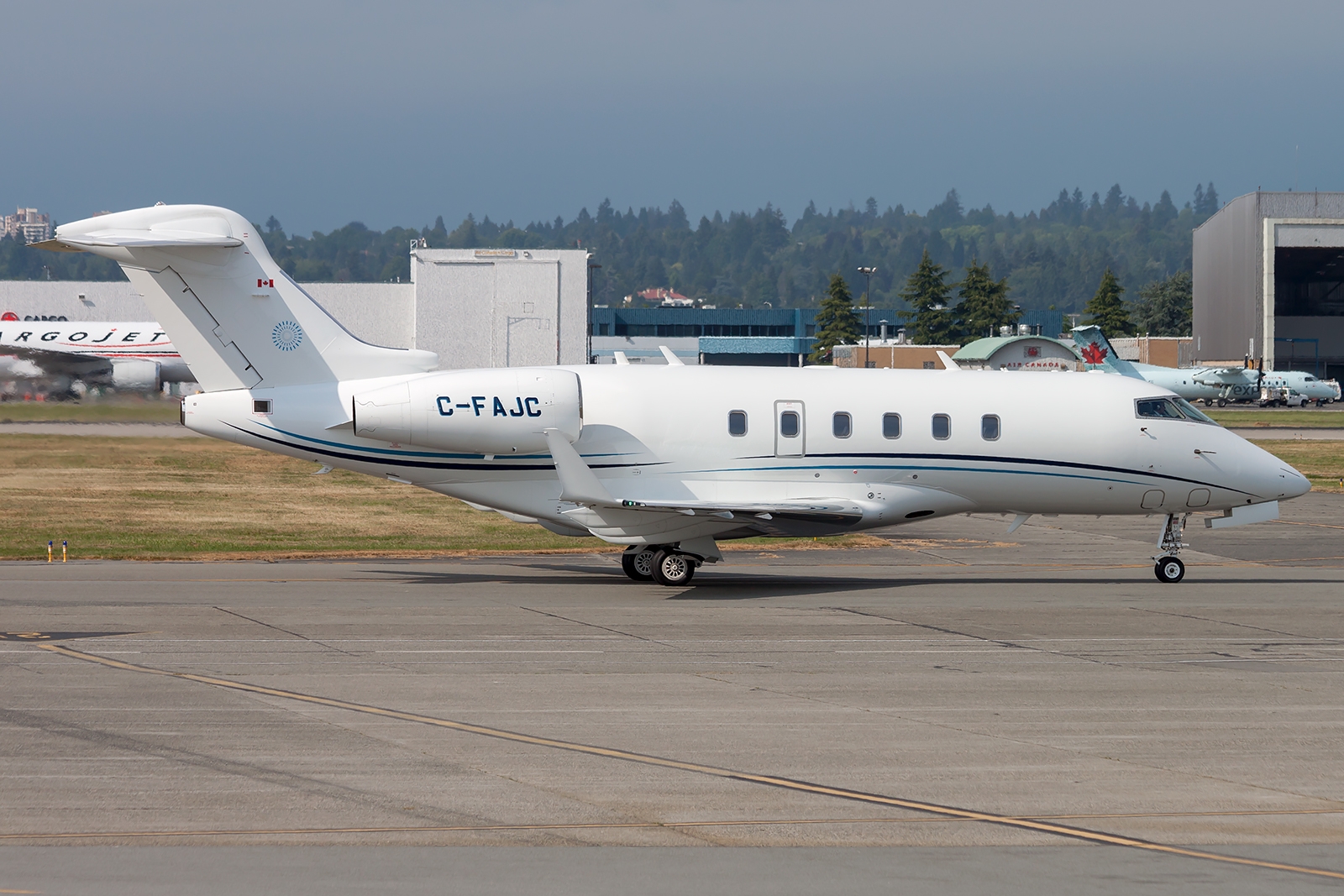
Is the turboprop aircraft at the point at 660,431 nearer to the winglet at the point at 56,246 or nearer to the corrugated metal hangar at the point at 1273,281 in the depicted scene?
the winglet at the point at 56,246

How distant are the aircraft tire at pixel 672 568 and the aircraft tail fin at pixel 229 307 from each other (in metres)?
5.63

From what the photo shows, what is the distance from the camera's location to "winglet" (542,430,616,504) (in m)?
20.9

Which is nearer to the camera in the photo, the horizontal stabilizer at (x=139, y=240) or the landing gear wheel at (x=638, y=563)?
the horizontal stabilizer at (x=139, y=240)

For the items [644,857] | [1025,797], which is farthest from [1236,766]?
[644,857]

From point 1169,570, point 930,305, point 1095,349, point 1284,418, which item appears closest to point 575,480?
point 1169,570

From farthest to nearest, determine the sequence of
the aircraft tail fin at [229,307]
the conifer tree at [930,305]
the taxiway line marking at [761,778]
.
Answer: the conifer tree at [930,305], the aircraft tail fin at [229,307], the taxiway line marking at [761,778]

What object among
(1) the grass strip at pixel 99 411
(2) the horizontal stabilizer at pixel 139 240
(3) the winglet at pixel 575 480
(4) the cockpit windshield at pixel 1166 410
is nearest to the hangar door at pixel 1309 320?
(4) the cockpit windshield at pixel 1166 410

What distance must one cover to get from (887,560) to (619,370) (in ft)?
24.0

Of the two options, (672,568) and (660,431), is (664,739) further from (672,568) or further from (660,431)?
(660,431)

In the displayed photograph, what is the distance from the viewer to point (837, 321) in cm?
14188

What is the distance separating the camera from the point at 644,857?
29.5 ft

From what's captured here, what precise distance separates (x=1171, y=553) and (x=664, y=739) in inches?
583

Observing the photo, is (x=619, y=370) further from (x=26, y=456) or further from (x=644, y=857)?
(x=26, y=456)

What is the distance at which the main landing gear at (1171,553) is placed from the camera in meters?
23.6
